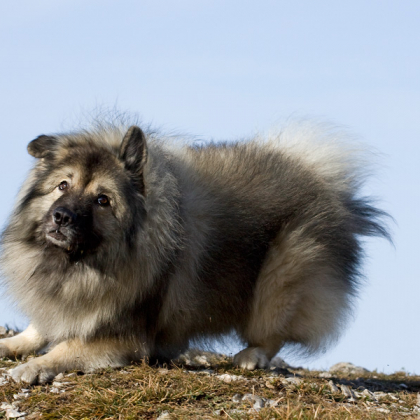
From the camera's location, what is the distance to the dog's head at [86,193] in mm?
5254

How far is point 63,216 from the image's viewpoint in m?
5.12

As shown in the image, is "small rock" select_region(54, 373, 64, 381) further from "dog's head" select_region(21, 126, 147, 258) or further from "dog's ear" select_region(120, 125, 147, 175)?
"dog's ear" select_region(120, 125, 147, 175)

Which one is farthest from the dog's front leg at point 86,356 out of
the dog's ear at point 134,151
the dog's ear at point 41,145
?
the dog's ear at point 41,145

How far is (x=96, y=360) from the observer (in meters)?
5.57

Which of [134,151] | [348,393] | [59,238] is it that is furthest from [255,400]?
[134,151]

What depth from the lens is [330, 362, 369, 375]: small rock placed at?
8.72 meters

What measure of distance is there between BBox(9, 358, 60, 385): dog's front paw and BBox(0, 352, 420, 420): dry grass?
10 centimetres

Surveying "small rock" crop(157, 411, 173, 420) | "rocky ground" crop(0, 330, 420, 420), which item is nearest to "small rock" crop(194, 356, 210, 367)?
"rocky ground" crop(0, 330, 420, 420)

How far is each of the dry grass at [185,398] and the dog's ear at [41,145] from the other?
2.00 m

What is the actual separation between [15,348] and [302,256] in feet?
9.44

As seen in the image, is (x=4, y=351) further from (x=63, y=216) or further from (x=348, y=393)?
(x=348, y=393)

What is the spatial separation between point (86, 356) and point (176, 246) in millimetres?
1226

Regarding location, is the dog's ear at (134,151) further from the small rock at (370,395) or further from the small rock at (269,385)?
the small rock at (370,395)

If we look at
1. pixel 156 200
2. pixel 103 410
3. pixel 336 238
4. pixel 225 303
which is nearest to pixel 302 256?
pixel 336 238
